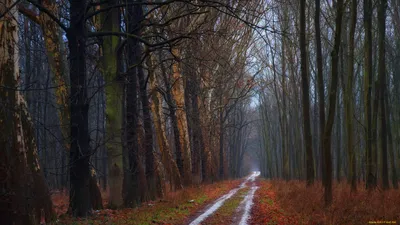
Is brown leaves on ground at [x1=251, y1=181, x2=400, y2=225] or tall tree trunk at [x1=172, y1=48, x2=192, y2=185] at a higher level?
tall tree trunk at [x1=172, y1=48, x2=192, y2=185]

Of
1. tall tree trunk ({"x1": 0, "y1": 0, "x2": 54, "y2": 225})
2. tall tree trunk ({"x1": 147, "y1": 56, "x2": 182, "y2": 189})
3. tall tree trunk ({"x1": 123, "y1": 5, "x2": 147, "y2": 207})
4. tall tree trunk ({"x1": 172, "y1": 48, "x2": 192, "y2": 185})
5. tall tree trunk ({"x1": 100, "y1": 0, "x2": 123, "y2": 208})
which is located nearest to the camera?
tall tree trunk ({"x1": 0, "y1": 0, "x2": 54, "y2": 225})

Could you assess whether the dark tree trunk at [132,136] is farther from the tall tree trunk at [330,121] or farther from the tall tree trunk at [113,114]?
the tall tree trunk at [330,121]

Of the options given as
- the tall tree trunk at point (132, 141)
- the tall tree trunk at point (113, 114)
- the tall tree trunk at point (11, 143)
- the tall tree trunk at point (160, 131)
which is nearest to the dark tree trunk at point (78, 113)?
the tall tree trunk at point (11, 143)

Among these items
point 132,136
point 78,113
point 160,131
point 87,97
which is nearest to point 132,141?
point 132,136

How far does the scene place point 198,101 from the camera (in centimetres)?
2622

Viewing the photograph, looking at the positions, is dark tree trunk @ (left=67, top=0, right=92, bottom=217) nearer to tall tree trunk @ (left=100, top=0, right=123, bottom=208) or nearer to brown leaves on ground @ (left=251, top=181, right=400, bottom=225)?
tall tree trunk @ (left=100, top=0, right=123, bottom=208)

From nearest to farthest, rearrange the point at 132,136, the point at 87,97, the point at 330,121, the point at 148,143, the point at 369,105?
1. the point at 87,97
2. the point at 330,121
3. the point at 369,105
4. the point at 132,136
5. the point at 148,143

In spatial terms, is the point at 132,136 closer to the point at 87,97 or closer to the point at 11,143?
the point at 87,97

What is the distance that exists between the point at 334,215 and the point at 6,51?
7756 mm

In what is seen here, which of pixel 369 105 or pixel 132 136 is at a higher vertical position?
pixel 369 105

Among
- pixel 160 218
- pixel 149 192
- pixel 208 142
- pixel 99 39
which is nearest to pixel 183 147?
pixel 149 192

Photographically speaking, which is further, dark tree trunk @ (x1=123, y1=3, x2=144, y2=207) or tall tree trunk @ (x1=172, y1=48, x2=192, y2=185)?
tall tree trunk @ (x1=172, y1=48, x2=192, y2=185)

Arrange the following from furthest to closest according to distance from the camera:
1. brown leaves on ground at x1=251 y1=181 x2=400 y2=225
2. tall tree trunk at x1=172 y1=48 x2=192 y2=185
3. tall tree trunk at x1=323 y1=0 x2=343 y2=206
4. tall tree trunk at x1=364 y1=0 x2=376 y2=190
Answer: tall tree trunk at x1=172 y1=48 x2=192 y2=185 < tall tree trunk at x1=364 y1=0 x2=376 y2=190 < tall tree trunk at x1=323 y1=0 x2=343 y2=206 < brown leaves on ground at x1=251 y1=181 x2=400 y2=225

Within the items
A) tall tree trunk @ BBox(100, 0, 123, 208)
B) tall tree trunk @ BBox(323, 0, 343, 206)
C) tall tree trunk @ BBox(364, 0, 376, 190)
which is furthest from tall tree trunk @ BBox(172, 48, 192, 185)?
tall tree trunk @ BBox(323, 0, 343, 206)
